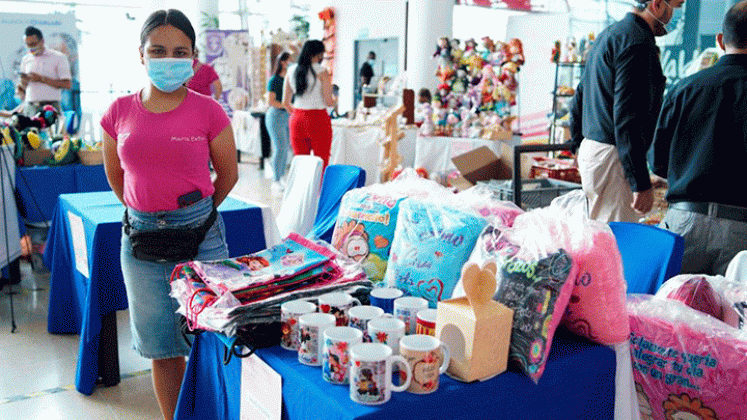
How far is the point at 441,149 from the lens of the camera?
645 cm

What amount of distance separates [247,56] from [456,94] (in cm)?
441

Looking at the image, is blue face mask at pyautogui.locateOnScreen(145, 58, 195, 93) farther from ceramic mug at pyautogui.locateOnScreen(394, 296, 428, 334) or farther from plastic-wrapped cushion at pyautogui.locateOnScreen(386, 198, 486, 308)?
ceramic mug at pyautogui.locateOnScreen(394, 296, 428, 334)

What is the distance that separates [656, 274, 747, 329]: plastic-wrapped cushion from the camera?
1516 mm

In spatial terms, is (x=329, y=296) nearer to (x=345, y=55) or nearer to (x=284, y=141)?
(x=284, y=141)

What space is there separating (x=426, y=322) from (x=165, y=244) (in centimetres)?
92

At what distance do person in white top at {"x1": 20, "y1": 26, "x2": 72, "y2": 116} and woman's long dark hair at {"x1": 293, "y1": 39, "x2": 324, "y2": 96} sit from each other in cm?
215

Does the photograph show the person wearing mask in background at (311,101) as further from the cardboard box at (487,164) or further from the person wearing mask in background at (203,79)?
the cardboard box at (487,164)

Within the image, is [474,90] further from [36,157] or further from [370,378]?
[370,378]

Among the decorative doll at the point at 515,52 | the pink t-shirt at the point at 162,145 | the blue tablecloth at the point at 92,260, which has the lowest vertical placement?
the blue tablecloth at the point at 92,260

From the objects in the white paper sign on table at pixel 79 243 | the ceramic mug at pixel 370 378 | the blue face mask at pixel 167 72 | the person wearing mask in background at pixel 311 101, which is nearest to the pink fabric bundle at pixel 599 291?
the ceramic mug at pixel 370 378

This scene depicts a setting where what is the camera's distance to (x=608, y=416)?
140cm

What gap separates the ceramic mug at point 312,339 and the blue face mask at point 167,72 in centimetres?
93

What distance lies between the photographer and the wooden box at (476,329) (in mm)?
1167

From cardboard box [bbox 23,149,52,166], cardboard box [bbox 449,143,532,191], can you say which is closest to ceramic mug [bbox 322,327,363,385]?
cardboard box [bbox 449,143,532,191]
